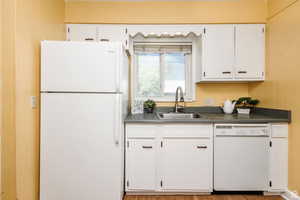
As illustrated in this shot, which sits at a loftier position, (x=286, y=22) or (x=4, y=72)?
(x=286, y=22)

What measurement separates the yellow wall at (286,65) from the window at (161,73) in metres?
1.08

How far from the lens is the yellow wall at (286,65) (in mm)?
2078

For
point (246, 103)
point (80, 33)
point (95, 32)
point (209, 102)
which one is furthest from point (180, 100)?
point (80, 33)

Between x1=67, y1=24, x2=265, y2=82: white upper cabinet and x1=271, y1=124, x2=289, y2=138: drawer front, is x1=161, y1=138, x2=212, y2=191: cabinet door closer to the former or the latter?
x1=271, y1=124, x2=289, y2=138: drawer front

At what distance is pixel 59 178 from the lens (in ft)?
6.32

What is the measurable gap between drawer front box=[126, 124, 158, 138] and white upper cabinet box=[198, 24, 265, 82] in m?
1.09

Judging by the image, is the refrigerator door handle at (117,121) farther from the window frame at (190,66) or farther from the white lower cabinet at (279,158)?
the white lower cabinet at (279,158)

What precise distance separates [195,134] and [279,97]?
110cm

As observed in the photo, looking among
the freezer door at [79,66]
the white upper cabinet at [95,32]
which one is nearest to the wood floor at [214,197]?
the freezer door at [79,66]

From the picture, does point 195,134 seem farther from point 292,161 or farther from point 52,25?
point 52,25

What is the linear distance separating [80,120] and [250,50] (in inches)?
89.6

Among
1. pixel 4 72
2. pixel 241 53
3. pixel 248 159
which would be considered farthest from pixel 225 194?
pixel 4 72

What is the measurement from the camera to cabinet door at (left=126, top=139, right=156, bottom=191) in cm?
224

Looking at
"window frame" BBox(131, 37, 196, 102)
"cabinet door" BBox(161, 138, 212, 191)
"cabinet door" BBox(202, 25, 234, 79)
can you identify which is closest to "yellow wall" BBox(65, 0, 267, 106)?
"cabinet door" BBox(202, 25, 234, 79)
